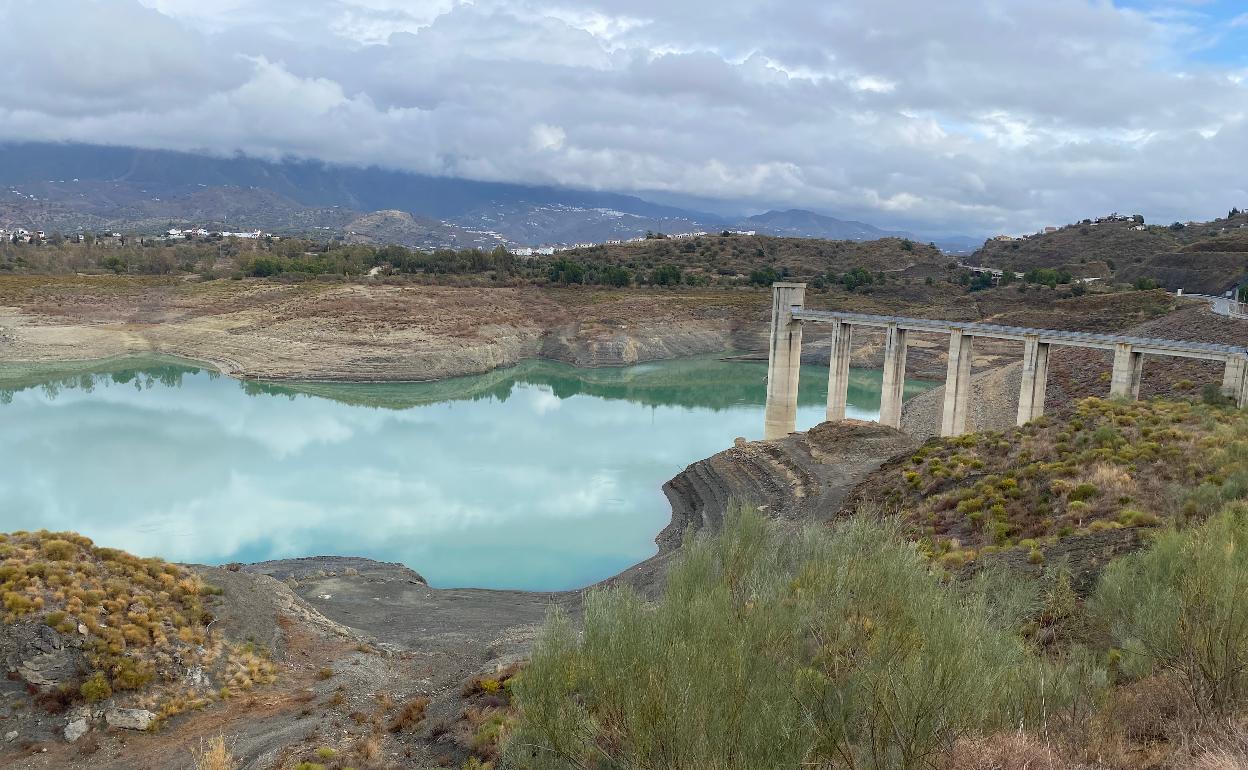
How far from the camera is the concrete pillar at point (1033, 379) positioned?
31172 millimetres

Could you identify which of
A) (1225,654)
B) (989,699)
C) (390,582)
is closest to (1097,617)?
(1225,654)

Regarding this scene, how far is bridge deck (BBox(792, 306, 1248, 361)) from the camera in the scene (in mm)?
26750

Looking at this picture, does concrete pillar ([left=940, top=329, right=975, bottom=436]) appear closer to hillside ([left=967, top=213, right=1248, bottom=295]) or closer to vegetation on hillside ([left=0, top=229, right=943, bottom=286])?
hillside ([left=967, top=213, right=1248, bottom=295])

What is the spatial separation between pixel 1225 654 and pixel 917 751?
3.54 metres

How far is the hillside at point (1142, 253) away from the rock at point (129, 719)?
7727cm

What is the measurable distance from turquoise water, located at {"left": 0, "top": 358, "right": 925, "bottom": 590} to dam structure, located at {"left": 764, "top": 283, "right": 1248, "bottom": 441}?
559cm

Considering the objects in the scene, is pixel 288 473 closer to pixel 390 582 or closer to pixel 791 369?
pixel 390 582

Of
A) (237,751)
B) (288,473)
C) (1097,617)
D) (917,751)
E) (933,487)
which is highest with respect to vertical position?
(917,751)

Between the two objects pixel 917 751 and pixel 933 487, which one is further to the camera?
pixel 933 487

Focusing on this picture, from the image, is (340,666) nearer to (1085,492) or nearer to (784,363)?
(1085,492)

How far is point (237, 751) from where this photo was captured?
11.7 metres

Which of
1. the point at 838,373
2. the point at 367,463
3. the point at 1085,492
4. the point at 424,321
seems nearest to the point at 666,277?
the point at 424,321

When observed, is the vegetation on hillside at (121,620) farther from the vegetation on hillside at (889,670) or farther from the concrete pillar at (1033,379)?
the concrete pillar at (1033,379)

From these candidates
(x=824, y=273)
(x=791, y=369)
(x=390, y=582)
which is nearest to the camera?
(x=390, y=582)
